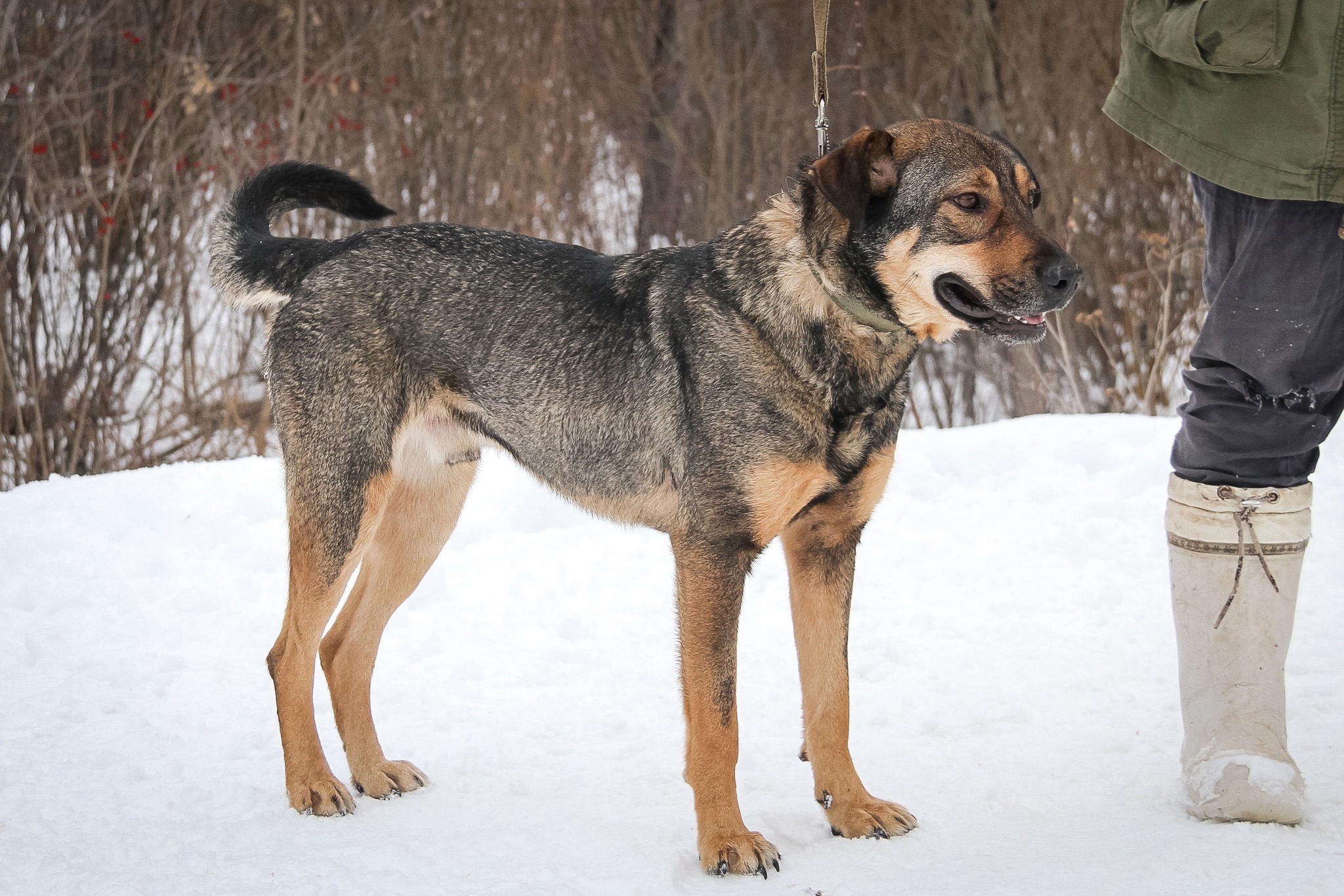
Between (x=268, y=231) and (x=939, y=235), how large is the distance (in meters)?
2.17

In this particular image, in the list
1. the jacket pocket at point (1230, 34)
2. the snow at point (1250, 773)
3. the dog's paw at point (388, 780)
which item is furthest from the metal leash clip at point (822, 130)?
the dog's paw at point (388, 780)

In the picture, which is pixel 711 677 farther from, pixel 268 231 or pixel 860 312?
pixel 268 231

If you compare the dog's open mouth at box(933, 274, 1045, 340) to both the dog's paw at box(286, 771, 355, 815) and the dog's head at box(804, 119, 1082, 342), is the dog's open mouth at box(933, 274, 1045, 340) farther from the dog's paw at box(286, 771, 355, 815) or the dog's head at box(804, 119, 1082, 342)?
the dog's paw at box(286, 771, 355, 815)

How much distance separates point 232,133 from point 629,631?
16.2ft

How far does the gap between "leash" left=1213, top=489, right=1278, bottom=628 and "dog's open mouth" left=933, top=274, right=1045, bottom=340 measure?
24.1 inches

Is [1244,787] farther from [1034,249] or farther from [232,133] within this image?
[232,133]

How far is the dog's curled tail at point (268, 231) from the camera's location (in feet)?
12.4

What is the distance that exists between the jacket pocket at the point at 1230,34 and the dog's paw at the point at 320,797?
2901 millimetres

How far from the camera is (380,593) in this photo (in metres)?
3.83

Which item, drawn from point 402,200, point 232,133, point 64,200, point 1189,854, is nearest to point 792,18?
point 402,200

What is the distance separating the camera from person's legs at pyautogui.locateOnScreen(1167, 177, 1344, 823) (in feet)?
9.31

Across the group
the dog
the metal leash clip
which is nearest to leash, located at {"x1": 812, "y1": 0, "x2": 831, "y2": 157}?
the metal leash clip

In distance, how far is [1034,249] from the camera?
2889mm

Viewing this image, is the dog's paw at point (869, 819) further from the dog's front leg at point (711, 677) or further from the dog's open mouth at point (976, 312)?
the dog's open mouth at point (976, 312)
